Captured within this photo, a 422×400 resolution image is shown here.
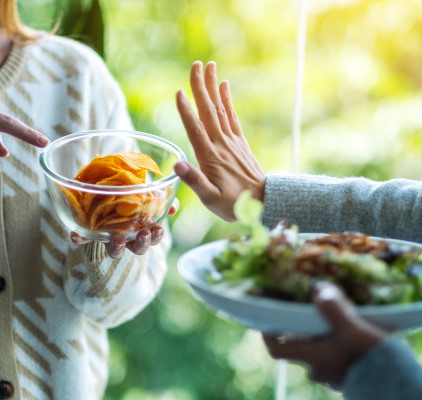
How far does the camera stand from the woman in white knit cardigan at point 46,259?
1.24m

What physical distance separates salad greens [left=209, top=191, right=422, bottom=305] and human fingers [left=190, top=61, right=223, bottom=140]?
0.98 feet

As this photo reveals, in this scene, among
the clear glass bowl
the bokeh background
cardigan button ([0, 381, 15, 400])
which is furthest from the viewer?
the bokeh background

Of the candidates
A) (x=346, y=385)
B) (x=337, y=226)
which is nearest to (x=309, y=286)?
(x=346, y=385)

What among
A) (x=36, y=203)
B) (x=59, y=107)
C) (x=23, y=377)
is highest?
(x=59, y=107)

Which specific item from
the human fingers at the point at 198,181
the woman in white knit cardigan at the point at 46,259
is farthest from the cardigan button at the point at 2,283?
the human fingers at the point at 198,181

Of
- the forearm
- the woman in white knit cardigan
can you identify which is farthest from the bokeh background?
the forearm

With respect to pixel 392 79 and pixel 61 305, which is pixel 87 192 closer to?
pixel 61 305

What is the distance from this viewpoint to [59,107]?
1.31 metres

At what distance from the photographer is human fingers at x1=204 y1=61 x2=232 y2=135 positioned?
3.54 ft

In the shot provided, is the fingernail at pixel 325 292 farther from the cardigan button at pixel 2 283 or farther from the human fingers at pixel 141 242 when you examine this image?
the cardigan button at pixel 2 283

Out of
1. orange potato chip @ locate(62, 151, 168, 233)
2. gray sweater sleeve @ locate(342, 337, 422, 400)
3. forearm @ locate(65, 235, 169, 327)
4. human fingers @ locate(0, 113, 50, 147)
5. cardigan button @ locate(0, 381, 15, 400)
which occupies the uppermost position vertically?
A: human fingers @ locate(0, 113, 50, 147)

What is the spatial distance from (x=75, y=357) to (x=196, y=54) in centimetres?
95

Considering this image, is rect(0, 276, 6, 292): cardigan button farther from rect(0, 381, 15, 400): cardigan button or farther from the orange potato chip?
the orange potato chip

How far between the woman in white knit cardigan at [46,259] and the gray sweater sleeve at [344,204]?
356 millimetres
